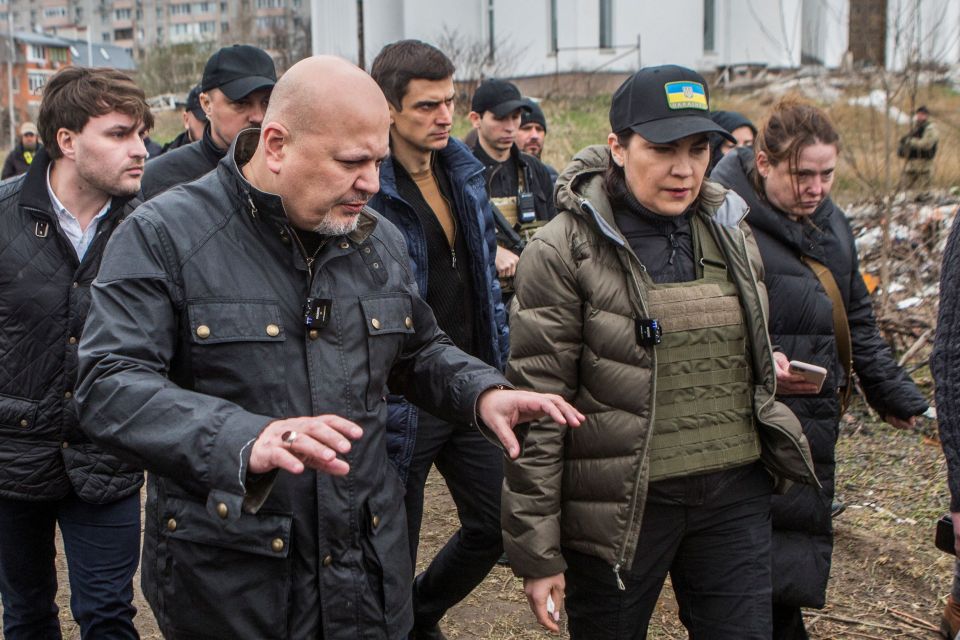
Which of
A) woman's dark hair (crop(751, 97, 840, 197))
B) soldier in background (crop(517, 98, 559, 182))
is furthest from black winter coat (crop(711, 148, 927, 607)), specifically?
Answer: soldier in background (crop(517, 98, 559, 182))

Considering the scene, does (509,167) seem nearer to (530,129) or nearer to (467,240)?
(530,129)

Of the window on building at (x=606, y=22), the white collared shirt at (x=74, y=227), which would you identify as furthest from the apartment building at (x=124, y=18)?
the white collared shirt at (x=74, y=227)

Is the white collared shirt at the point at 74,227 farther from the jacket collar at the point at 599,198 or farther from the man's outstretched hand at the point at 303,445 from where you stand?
the man's outstretched hand at the point at 303,445

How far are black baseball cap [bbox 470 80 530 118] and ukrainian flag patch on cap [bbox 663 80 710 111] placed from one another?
337 cm

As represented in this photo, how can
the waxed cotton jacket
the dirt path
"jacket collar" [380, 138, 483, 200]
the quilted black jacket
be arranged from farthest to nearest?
1. the dirt path
2. "jacket collar" [380, 138, 483, 200]
3. the quilted black jacket
4. the waxed cotton jacket

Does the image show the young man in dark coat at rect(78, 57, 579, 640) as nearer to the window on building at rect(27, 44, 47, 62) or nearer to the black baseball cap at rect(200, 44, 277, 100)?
the black baseball cap at rect(200, 44, 277, 100)

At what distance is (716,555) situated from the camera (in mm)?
2953

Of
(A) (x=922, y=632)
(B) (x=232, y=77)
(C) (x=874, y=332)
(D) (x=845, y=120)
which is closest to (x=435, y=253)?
(B) (x=232, y=77)

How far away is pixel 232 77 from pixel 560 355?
2396mm

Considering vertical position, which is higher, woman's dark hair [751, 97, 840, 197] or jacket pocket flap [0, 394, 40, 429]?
woman's dark hair [751, 97, 840, 197]

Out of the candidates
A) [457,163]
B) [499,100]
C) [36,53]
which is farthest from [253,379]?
[36,53]

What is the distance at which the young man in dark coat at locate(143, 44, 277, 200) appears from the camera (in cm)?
443

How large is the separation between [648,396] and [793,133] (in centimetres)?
133

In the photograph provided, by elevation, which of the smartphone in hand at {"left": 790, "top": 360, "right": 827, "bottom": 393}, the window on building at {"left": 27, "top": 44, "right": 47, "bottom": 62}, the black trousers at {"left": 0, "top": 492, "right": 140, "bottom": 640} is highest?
the window on building at {"left": 27, "top": 44, "right": 47, "bottom": 62}
